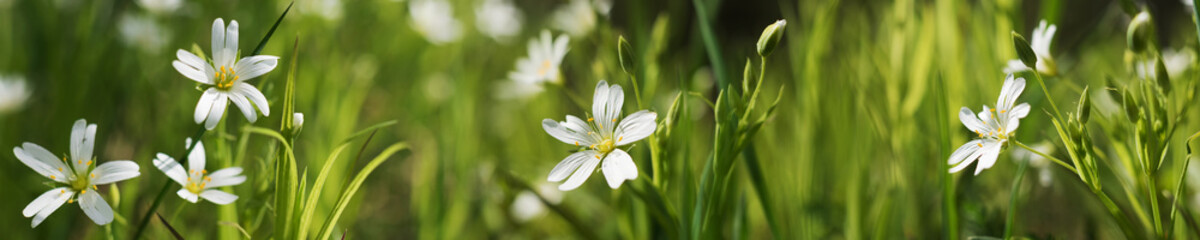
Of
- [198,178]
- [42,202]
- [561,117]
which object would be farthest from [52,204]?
[561,117]

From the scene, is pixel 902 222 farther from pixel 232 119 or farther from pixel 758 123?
pixel 232 119

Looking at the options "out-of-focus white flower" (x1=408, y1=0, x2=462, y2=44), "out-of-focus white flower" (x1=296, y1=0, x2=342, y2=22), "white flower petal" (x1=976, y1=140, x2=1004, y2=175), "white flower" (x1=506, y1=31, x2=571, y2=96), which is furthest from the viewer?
"out-of-focus white flower" (x1=408, y1=0, x2=462, y2=44)

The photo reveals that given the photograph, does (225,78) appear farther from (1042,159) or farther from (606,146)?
(1042,159)

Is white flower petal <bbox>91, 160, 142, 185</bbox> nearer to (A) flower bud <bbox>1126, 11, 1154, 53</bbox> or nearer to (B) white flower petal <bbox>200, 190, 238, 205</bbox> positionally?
(B) white flower petal <bbox>200, 190, 238, 205</bbox>

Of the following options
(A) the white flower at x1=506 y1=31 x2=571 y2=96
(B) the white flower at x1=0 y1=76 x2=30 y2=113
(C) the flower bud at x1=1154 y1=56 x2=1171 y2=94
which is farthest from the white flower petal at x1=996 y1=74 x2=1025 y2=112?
(B) the white flower at x1=0 y1=76 x2=30 y2=113

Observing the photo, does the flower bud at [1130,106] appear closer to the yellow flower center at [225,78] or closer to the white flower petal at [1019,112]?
the white flower petal at [1019,112]

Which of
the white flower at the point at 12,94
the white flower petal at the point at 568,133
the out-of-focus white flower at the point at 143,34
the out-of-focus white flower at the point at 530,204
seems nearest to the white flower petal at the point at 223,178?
the white flower petal at the point at 568,133
